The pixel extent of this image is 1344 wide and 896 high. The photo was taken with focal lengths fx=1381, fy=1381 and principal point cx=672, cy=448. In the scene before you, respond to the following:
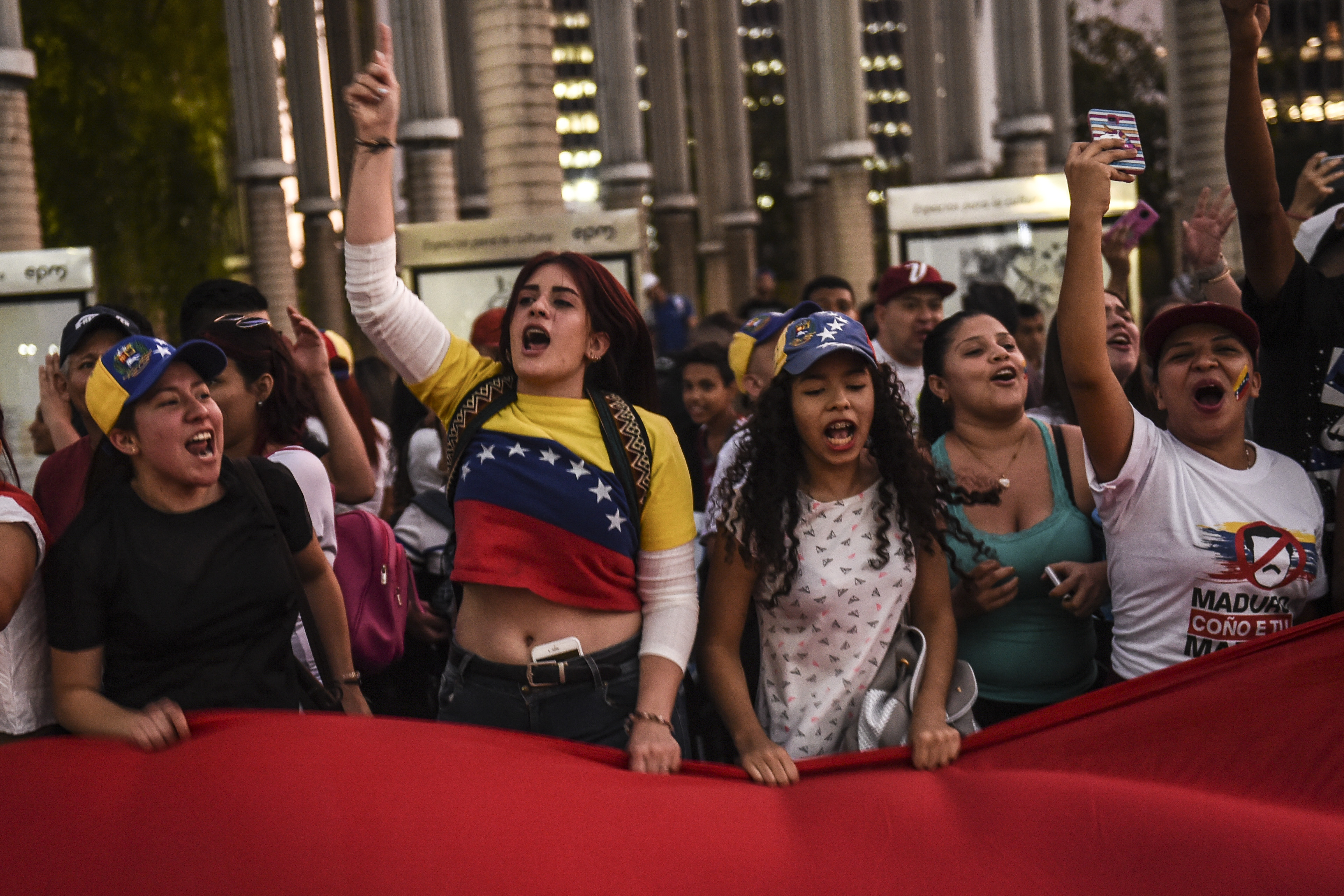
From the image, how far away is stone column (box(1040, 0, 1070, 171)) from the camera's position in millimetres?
38000

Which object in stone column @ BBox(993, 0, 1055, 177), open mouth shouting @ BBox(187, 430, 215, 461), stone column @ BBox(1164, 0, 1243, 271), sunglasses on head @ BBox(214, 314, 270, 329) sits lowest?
open mouth shouting @ BBox(187, 430, 215, 461)

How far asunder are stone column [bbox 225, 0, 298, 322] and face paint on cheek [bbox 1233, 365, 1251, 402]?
81.8 feet

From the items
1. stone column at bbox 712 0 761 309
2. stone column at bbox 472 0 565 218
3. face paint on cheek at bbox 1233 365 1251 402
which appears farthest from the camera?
stone column at bbox 712 0 761 309

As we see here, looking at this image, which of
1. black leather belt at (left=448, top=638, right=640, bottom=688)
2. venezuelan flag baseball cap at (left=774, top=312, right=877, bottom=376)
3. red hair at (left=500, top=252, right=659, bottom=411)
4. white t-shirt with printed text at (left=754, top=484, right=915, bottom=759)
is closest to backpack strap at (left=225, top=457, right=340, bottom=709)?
black leather belt at (left=448, top=638, right=640, bottom=688)

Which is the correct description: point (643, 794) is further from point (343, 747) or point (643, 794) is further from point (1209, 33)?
point (1209, 33)

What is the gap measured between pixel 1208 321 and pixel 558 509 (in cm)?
189

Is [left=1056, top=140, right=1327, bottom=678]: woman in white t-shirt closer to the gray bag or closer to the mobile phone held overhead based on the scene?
the mobile phone held overhead

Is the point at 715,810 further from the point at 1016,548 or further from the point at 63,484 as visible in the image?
the point at 63,484

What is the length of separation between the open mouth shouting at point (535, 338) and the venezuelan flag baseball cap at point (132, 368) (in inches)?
31.1

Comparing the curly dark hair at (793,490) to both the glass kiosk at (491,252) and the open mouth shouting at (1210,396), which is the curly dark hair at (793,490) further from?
the glass kiosk at (491,252)

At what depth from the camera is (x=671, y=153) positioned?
144 ft

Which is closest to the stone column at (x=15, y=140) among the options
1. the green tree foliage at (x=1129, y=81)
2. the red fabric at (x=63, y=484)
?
the red fabric at (x=63, y=484)

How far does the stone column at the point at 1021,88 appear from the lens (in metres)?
32.8

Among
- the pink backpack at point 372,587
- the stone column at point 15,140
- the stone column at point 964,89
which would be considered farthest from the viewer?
the stone column at point 964,89
